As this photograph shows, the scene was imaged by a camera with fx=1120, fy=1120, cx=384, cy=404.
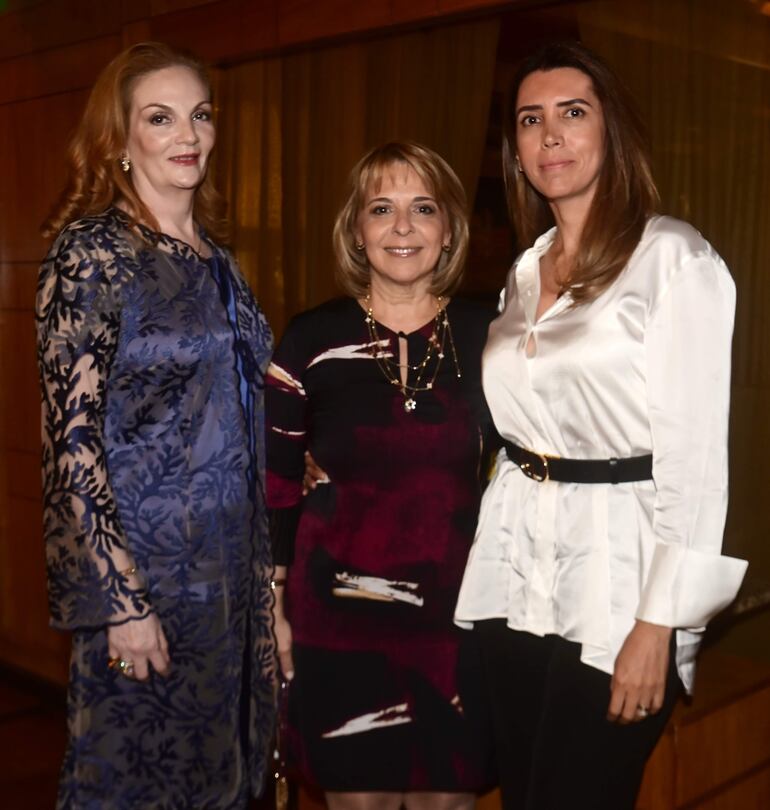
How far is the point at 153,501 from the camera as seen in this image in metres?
2.01

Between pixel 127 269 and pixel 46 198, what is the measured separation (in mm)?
2693

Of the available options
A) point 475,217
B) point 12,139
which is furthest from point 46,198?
point 475,217

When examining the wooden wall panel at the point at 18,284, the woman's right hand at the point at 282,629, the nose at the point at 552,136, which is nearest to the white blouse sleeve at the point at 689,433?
the nose at the point at 552,136

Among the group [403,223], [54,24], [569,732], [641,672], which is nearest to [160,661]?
[569,732]

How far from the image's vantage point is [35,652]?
4.66 meters

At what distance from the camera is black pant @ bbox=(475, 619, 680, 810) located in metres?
1.84

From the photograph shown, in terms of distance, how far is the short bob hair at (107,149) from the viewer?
2072 mm

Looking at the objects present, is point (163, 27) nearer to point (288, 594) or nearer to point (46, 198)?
point (46, 198)

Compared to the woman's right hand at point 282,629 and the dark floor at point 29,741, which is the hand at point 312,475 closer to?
the woman's right hand at point 282,629

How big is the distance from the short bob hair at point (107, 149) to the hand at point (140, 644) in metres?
0.73

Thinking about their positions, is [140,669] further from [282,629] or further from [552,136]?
[552,136]

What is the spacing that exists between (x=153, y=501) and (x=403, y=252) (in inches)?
27.7

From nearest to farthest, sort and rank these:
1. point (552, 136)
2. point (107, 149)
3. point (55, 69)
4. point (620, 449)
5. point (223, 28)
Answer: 1. point (620, 449)
2. point (552, 136)
3. point (107, 149)
4. point (223, 28)
5. point (55, 69)

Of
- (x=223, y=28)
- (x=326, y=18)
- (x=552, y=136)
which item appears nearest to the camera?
(x=552, y=136)
